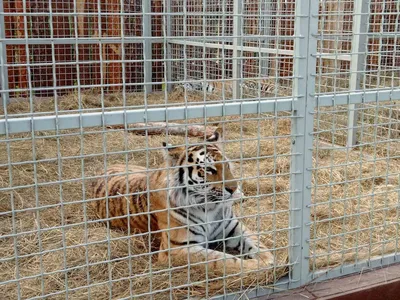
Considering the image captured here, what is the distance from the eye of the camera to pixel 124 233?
332cm

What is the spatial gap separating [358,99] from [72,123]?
53.7 inches

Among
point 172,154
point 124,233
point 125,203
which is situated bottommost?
point 124,233

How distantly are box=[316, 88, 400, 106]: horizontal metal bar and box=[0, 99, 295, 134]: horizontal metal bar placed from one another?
0.61 ft

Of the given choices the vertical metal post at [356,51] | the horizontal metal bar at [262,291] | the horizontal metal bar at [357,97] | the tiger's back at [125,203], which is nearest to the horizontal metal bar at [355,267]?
the horizontal metal bar at [262,291]

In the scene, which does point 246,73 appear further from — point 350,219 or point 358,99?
point 358,99

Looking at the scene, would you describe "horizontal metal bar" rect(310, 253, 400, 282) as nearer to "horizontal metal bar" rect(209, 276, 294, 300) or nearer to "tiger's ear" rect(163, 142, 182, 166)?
"horizontal metal bar" rect(209, 276, 294, 300)

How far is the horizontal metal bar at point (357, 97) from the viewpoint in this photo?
2503mm

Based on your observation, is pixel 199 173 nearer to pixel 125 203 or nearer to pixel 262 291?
pixel 125 203

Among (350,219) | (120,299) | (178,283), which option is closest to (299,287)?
(178,283)

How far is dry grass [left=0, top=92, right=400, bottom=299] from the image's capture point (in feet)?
7.73

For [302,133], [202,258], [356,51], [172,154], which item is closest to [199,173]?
[172,154]

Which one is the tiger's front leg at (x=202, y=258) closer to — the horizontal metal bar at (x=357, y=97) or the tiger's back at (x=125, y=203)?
the tiger's back at (x=125, y=203)

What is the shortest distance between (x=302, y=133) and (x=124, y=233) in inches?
54.7

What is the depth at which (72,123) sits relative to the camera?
2.00 m
